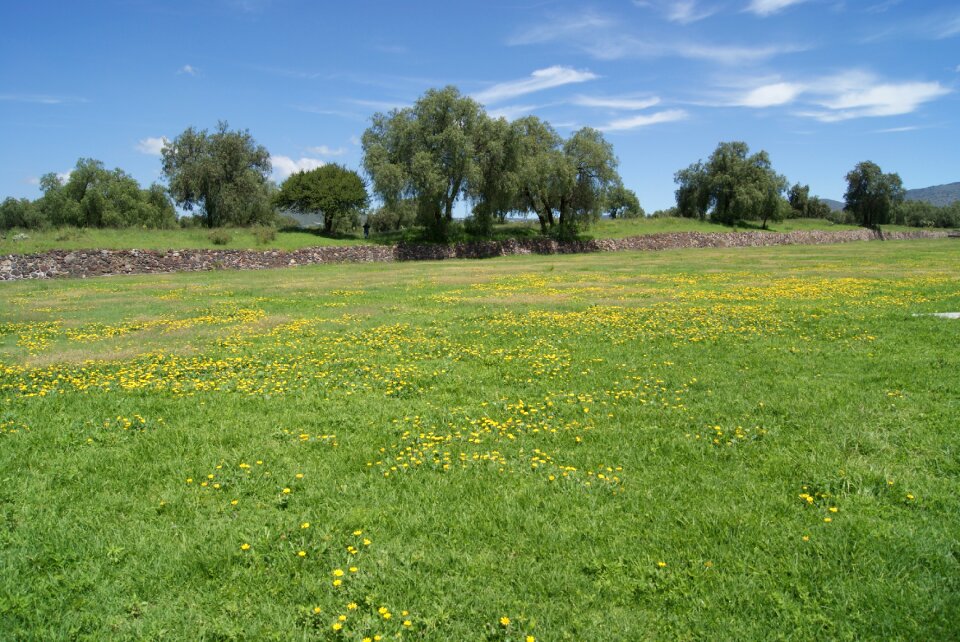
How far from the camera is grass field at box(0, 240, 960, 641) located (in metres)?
3.70

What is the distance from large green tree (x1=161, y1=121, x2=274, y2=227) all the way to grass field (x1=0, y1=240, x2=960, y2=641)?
5015cm

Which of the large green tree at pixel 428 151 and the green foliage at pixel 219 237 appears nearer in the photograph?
the green foliage at pixel 219 237

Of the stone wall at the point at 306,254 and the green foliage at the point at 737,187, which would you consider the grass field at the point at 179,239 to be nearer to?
the stone wall at the point at 306,254

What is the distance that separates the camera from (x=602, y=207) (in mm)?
58406

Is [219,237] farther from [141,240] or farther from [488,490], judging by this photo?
[488,490]

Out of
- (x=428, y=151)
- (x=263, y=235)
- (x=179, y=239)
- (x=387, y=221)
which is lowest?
(x=179, y=239)

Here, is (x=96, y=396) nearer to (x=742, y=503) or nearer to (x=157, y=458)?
(x=157, y=458)

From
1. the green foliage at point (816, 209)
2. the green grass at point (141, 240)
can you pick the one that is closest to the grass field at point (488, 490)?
the green grass at point (141, 240)

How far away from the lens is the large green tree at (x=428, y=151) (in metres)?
46.2

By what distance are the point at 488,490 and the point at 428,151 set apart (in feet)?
149

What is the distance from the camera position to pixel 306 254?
145ft

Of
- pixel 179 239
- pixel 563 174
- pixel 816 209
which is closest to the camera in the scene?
pixel 179 239

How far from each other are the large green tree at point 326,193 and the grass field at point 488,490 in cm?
4437

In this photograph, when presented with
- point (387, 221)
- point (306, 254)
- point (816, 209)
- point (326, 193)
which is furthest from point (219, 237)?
point (816, 209)
